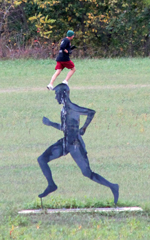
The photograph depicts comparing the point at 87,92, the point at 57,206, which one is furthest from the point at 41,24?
the point at 57,206

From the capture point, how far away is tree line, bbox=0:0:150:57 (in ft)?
85.8

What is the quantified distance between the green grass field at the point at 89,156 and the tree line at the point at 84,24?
9.52 m

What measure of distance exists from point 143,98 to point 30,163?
21.0ft

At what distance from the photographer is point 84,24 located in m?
28.2

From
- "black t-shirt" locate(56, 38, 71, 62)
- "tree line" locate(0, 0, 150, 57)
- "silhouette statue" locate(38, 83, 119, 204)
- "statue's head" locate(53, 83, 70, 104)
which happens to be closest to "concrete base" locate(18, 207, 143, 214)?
"silhouette statue" locate(38, 83, 119, 204)

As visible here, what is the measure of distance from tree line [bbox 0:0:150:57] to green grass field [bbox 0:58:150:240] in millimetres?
9519

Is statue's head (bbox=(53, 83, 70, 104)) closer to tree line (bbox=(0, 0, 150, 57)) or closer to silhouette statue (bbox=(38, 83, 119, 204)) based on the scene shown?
silhouette statue (bbox=(38, 83, 119, 204))

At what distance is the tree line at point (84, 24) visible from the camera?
85.8 ft

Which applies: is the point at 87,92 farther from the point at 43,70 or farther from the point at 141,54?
the point at 141,54

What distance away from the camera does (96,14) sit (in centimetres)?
2770

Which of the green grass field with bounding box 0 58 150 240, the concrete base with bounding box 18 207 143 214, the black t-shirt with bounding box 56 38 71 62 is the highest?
the black t-shirt with bounding box 56 38 71 62

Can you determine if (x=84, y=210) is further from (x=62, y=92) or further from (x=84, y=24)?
(x=84, y=24)

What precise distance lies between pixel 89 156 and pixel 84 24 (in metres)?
21.0

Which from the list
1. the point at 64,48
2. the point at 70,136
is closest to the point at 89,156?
the point at 64,48
